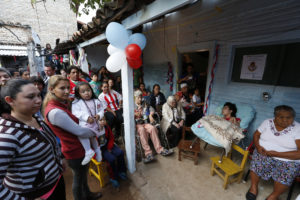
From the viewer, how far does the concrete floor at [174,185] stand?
2.18m

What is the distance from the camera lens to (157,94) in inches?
170

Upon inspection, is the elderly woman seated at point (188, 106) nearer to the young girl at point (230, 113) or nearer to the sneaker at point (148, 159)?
the young girl at point (230, 113)

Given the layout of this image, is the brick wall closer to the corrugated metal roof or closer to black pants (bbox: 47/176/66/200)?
the corrugated metal roof

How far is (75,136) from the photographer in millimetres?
1646

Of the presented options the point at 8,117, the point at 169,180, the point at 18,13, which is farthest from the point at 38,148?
the point at 18,13

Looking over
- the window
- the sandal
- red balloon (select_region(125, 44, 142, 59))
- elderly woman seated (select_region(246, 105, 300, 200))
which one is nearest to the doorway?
the window

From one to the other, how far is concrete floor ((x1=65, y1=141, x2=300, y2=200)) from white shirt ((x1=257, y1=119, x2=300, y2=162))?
2.90ft

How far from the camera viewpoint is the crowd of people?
0.97 metres

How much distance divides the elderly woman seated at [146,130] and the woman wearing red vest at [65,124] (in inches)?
54.4

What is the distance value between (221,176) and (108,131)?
221 cm

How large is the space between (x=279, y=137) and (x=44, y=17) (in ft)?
56.8

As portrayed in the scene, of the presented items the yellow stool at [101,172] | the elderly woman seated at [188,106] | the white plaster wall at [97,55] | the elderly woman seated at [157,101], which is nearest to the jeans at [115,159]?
the yellow stool at [101,172]

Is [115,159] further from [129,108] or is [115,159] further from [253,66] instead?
[253,66]

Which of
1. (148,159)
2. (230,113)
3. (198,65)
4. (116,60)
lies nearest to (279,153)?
(230,113)
